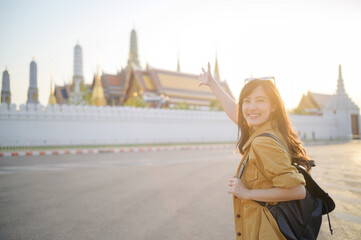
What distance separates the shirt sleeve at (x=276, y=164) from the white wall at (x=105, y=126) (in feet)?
58.5

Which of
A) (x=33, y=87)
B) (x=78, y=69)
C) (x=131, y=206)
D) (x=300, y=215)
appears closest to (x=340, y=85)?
(x=131, y=206)

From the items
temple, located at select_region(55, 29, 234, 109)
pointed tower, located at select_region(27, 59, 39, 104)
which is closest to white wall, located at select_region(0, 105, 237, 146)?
temple, located at select_region(55, 29, 234, 109)

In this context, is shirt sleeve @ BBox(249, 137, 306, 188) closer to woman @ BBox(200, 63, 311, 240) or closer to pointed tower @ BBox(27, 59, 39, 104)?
woman @ BBox(200, 63, 311, 240)

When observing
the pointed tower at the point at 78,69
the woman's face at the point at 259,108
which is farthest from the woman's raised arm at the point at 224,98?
the pointed tower at the point at 78,69

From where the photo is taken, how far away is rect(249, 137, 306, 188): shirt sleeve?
139cm

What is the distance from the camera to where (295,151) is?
1640mm

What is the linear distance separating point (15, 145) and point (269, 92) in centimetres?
1768

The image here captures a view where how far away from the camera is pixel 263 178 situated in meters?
1.53

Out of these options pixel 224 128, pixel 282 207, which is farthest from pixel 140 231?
pixel 224 128

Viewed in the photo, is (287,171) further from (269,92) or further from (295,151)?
(269,92)

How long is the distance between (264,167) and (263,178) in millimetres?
111

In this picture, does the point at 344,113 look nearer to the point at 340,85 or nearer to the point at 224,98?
the point at 340,85

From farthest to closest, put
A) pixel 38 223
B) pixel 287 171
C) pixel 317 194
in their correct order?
pixel 38 223 < pixel 317 194 < pixel 287 171

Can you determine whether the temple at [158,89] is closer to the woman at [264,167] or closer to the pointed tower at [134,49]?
the pointed tower at [134,49]
